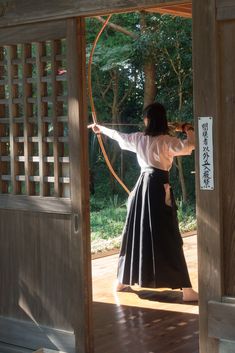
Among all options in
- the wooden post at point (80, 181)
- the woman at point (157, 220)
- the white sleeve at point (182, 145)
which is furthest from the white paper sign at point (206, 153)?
the woman at point (157, 220)

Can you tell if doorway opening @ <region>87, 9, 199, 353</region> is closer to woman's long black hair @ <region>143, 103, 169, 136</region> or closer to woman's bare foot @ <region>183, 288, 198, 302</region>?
woman's bare foot @ <region>183, 288, 198, 302</region>

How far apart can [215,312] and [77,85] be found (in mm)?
1388

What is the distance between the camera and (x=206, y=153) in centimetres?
303

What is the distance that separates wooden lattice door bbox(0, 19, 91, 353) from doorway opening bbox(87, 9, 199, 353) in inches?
44.7

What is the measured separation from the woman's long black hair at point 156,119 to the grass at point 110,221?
2.46 meters

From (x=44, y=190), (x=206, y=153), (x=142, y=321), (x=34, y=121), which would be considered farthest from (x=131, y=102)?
(x=206, y=153)

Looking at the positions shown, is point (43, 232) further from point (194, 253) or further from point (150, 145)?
point (194, 253)

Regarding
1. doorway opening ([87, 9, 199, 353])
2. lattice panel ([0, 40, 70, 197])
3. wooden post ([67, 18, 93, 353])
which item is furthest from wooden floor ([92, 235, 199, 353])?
lattice panel ([0, 40, 70, 197])

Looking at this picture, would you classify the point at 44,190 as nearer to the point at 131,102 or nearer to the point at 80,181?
the point at 80,181

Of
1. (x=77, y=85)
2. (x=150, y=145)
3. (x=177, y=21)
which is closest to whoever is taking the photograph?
(x=77, y=85)

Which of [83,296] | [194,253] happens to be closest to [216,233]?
[83,296]

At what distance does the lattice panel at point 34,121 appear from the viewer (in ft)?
12.1

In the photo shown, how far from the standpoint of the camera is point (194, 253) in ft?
21.6

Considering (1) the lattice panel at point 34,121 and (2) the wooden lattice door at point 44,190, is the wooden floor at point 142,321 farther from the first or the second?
(1) the lattice panel at point 34,121
